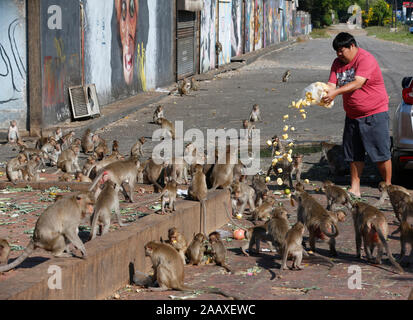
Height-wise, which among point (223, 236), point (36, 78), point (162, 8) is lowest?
point (223, 236)

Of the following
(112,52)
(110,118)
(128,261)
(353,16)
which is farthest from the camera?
(353,16)

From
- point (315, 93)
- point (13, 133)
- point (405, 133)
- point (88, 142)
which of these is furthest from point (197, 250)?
point (13, 133)

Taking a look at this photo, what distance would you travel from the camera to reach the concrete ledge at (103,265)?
559 cm

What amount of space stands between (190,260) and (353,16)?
127 meters

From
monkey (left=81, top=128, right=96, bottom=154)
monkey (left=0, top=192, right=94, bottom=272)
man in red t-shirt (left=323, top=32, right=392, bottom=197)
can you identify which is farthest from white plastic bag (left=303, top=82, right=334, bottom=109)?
monkey (left=81, top=128, right=96, bottom=154)

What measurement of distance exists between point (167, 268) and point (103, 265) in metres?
0.58

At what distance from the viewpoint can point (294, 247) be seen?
7.48 meters

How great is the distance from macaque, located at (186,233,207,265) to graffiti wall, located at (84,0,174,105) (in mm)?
11867

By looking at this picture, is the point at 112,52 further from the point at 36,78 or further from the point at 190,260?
the point at 190,260

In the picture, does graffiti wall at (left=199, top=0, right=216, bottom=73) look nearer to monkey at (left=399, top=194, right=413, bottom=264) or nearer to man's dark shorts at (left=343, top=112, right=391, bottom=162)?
man's dark shorts at (left=343, top=112, right=391, bottom=162)

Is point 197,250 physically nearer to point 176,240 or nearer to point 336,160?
point 176,240

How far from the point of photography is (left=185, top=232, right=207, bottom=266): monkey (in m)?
7.88
